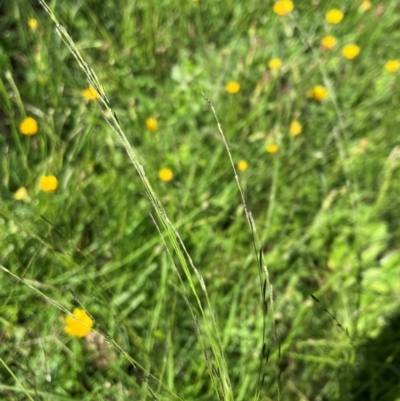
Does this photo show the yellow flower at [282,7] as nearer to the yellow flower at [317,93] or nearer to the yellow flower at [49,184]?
the yellow flower at [317,93]

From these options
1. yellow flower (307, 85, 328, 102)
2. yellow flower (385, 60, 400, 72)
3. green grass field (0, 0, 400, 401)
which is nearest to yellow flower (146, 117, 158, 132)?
green grass field (0, 0, 400, 401)

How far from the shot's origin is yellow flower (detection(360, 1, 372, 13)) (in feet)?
5.48

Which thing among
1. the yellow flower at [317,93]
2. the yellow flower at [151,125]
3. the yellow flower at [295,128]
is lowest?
the yellow flower at [151,125]

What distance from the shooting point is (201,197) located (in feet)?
4.16

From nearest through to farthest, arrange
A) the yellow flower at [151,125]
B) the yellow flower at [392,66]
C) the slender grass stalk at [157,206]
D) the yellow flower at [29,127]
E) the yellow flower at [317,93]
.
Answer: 1. the slender grass stalk at [157,206]
2. the yellow flower at [29,127]
3. the yellow flower at [151,125]
4. the yellow flower at [317,93]
5. the yellow flower at [392,66]

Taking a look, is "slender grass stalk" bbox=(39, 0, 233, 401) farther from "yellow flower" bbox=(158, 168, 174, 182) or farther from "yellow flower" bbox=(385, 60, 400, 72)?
"yellow flower" bbox=(385, 60, 400, 72)

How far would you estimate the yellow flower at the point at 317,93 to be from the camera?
4.81 feet

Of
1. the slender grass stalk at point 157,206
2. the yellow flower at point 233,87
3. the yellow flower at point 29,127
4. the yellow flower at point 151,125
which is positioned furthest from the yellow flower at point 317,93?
the slender grass stalk at point 157,206

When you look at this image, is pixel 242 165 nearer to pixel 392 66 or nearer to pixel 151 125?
pixel 151 125

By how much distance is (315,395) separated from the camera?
1.10 m

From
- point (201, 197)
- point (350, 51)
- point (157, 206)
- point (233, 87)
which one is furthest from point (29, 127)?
point (350, 51)

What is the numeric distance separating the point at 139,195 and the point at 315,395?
0.71m

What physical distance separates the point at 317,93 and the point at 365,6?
0.50 meters

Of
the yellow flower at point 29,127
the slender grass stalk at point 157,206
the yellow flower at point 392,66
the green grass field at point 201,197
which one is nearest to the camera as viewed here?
the slender grass stalk at point 157,206
